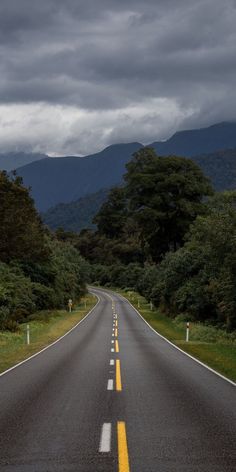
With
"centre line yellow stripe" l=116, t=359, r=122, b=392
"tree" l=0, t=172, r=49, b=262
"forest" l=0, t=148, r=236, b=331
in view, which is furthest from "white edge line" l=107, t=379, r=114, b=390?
"tree" l=0, t=172, r=49, b=262

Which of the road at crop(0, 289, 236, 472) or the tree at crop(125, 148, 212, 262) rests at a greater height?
the tree at crop(125, 148, 212, 262)

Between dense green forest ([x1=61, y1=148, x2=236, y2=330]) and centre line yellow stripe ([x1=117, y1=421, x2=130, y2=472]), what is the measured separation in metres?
20.0

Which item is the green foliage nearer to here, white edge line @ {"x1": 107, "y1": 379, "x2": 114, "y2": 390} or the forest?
the forest

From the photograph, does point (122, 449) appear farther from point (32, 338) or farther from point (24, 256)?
point (24, 256)

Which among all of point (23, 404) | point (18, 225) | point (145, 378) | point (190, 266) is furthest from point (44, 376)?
point (18, 225)

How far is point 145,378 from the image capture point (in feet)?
47.0

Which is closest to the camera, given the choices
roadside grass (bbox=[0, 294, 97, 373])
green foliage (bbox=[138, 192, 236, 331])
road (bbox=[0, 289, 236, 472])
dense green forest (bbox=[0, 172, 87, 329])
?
road (bbox=[0, 289, 236, 472])

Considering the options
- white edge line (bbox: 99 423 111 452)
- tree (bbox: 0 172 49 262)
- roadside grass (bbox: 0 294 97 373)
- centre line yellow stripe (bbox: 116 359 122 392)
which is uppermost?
tree (bbox: 0 172 49 262)

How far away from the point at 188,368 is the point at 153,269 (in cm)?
5321

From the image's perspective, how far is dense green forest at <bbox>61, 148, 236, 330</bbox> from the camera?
32.4 metres

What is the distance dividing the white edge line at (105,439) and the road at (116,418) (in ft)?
0.05

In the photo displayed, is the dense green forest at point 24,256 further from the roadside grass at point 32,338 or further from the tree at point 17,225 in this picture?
the roadside grass at point 32,338

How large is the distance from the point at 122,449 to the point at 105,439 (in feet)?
2.06

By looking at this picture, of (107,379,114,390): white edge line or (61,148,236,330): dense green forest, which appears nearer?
(107,379,114,390): white edge line
